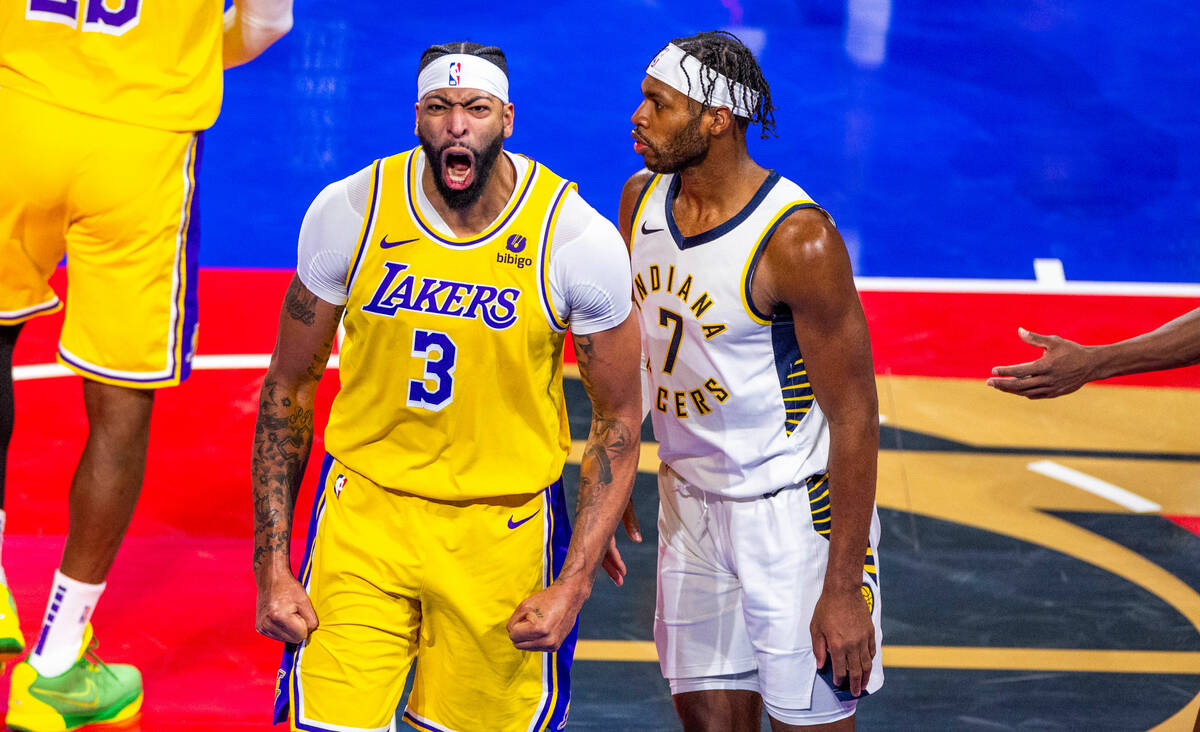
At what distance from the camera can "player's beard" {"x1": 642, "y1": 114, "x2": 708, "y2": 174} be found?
346 cm

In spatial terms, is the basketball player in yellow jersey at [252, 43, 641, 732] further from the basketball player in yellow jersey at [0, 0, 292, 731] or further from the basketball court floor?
the basketball court floor

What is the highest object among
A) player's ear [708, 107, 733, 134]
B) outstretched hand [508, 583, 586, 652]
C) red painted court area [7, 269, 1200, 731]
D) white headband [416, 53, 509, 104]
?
white headband [416, 53, 509, 104]

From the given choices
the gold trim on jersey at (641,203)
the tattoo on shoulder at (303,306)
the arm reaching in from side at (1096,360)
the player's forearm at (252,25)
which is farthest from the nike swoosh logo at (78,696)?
the arm reaching in from side at (1096,360)

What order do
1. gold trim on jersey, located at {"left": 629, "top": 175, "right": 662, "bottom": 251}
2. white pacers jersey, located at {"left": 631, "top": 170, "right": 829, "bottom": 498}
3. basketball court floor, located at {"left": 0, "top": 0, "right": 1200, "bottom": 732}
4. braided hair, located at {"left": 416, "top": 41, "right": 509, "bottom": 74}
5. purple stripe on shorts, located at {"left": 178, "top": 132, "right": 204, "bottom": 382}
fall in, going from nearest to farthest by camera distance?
braided hair, located at {"left": 416, "top": 41, "right": 509, "bottom": 74} → white pacers jersey, located at {"left": 631, "top": 170, "right": 829, "bottom": 498} → gold trim on jersey, located at {"left": 629, "top": 175, "right": 662, "bottom": 251} → purple stripe on shorts, located at {"left": 178, "top": 132, "right": 204, "bottom": 382} → basketball court floor, located at {"left": 0, "top": 0, "right": 1200, "bottom": 732}

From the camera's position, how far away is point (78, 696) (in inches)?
152

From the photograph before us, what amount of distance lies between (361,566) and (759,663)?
106cm

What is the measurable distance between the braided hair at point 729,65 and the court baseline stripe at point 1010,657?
202 cm

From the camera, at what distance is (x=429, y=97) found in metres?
3.11

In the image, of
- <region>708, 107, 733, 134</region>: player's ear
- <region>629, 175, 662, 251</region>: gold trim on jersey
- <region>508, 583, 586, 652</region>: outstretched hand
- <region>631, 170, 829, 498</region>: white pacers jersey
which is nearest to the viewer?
<region>508, 583, 586, 652</region>: outstretched hand

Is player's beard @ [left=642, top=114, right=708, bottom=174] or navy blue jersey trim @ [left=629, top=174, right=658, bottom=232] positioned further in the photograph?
navy blue jersey trim @ [left=629, top=174, right=658, bottom=232]

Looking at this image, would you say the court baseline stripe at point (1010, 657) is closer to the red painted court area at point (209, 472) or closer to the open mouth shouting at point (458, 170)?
the red painted court area at point (209, 472)

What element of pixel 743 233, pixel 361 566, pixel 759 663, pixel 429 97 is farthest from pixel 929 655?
pixel 429 97

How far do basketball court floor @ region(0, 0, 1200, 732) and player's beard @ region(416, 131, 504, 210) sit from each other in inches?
73.1

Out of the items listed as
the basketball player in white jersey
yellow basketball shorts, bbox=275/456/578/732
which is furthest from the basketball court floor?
yellow basketball shorts, bbox=275/456/578/732
